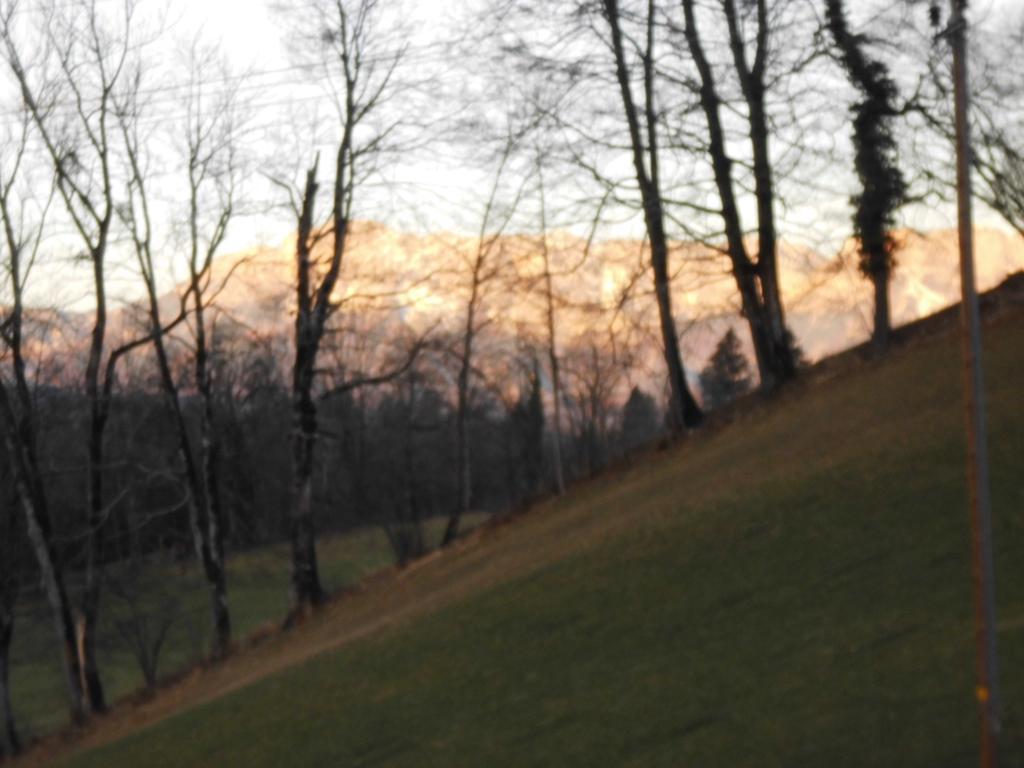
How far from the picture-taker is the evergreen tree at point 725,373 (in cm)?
7588

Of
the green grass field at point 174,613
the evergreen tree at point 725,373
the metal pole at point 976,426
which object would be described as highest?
the evergreen tree at point 725,373

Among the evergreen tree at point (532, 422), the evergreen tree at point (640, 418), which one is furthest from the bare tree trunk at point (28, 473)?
the evergreen tree at point (640, 418)

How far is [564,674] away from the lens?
583 inches

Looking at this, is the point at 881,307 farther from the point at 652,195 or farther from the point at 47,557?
the point at 47,557

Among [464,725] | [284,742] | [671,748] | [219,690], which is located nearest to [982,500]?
[671,748]

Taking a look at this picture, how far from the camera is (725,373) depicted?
78.5 meters

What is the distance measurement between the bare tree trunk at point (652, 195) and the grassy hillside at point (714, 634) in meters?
5.64

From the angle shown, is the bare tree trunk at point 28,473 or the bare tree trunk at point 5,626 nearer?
the bare tree trunk at point 28,473

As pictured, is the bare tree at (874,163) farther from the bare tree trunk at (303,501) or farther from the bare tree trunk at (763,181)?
the bare tree trunk at (303,501)

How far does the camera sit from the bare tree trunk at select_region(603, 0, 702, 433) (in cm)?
3144

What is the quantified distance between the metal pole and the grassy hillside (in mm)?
786

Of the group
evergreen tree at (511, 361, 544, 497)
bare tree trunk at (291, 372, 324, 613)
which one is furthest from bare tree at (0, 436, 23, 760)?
evergreen tree at (511, 361, 544, 497)

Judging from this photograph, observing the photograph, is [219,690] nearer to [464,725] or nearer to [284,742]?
[284,742]

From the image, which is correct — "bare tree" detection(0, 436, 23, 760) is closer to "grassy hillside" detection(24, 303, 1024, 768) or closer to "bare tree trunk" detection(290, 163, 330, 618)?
"bare tree trunk" detection(290, 163, 330, 618)
